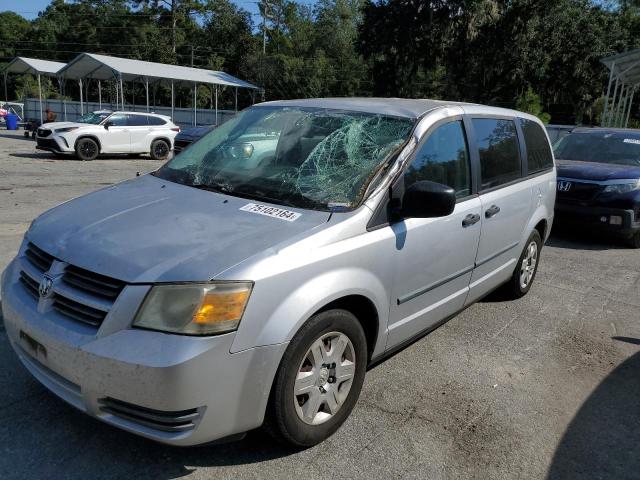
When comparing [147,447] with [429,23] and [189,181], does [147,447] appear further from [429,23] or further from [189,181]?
[429,23]

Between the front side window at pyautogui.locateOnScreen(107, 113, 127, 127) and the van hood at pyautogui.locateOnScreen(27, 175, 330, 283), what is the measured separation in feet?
49.8

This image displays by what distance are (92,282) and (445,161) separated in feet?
7.62

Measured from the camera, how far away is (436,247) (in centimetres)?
343

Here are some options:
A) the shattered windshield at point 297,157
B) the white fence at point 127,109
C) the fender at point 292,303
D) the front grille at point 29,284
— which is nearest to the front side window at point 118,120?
the white fence at point 127,109

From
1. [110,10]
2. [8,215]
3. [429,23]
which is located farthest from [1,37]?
[8,215]

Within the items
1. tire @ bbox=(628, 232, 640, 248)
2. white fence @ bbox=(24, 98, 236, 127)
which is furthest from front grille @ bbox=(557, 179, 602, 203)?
white fence @ bbox=(24, 98, 236, 127)

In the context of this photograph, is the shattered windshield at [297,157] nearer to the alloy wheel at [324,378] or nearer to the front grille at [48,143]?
the alloy wheel at [324,378]

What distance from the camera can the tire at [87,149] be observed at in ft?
54.0

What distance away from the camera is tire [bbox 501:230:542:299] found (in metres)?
5.07

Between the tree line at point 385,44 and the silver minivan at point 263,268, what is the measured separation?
101 ft

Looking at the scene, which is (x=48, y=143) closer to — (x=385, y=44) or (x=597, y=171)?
(x=597, y=171)

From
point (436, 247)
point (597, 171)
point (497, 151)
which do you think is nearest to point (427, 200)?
point (436, 247)

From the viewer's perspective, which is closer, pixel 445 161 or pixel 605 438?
pixel 605 438

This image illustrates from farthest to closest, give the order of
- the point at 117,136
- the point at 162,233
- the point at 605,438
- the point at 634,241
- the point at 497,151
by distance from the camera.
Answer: the point at 117,136
the point at 634,241
the point at 497,151
the point at 605,438
the point at 162,233
